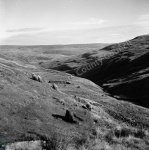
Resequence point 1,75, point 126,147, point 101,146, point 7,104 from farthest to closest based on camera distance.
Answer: point 1,75, point 7,104, point 126,147, point 101,146

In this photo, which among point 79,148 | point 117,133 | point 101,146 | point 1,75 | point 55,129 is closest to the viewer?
point 79,148

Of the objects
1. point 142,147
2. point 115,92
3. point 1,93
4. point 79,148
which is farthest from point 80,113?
point 115,92

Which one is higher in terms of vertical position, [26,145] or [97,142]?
[26,145]

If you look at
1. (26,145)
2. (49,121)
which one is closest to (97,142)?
(26,145)

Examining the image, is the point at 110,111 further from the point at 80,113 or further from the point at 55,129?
the point at 55,129

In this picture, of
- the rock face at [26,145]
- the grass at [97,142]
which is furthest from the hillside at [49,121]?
the rock face at [26,145]

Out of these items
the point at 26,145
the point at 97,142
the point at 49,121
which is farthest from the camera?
the point at 49,121

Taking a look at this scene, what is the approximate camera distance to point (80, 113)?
20125 mm

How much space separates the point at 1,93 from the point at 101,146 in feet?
33.8

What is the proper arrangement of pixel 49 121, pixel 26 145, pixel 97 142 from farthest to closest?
pixel 49 121
pixel 97 142
pixel 26 145

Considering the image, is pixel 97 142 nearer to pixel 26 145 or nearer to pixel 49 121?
pixel 26 145

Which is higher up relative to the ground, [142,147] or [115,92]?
[142,147]

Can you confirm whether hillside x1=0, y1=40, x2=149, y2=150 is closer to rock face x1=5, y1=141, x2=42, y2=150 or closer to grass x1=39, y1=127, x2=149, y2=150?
grass x1=39, y1=127, x2=149, y2=150

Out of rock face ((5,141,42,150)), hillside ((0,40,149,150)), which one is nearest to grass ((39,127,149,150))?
hillside ((0,40,149,150))
